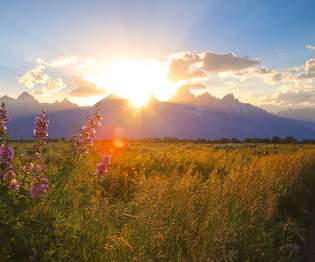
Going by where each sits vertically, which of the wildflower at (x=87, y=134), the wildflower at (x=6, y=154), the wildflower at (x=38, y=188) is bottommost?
the wildflower at (x=38, y=188)

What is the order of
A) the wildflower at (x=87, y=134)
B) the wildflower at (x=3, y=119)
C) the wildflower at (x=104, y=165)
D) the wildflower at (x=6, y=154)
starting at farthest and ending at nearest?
1. the wildflower at (x=104, y=165)
2. the wildflower at (x=87, y=134)
3. the wildflower at (x=3, y=119)
4. the wildflower at (x=6, y=154)

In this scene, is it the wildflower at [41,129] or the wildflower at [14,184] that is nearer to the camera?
the wildflower at [14,184]

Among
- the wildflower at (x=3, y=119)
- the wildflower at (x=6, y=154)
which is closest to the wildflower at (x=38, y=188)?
the wildflower at (x=6, y=154)

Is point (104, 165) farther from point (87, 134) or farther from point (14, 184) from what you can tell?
point (14, 184)

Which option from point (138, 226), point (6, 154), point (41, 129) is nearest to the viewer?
point (6, 154)

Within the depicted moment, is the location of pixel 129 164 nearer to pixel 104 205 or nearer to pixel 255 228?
pixel 255 228

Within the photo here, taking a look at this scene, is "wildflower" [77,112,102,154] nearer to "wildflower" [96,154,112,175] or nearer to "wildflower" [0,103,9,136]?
"wildflower" [96,154,112,175]

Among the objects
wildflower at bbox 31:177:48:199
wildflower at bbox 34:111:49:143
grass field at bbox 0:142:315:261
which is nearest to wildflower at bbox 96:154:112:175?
grass field at bbox 0:142:315:261

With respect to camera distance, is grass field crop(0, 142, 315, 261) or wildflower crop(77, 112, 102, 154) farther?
wildflower crop(77, 112, 102, 154)

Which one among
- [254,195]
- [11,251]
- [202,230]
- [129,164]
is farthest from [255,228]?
[129,164]

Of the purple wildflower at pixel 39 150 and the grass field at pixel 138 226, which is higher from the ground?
the purple wildflower at pixel 39 150

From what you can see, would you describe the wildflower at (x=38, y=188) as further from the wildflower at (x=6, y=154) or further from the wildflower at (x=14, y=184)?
the wildflower at (x=6, y=154)

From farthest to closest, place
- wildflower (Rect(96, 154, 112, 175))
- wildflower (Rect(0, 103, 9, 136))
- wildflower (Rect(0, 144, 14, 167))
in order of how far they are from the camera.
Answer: wildflower (Rect(96, 154, 112, 175)), wildflower (Rect(0, 103, 9, 136)), wildflower (Rect(0, 144, 14, 167))

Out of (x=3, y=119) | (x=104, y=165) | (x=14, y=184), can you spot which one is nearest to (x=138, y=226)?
(x=104, y=165)
